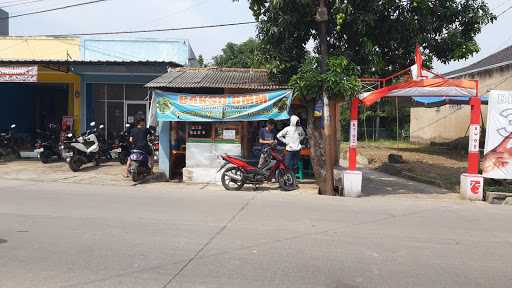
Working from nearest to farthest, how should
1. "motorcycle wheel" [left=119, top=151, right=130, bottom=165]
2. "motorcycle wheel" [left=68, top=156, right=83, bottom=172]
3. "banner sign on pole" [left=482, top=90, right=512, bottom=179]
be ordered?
1. "banner sign on pole" [left=482, top=90, right=512, bottom=179]
2. "motorcycle wheel" [left=68, top=156, right=83, bottom=172]
3. "motorcycle wheel" [left=119, top=151, right=130, bottom=165]

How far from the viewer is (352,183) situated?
1164cm

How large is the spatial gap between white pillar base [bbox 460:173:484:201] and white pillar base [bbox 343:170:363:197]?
255 centimetres

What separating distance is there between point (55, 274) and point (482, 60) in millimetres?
29313

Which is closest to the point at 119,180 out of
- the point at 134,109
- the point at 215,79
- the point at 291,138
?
the point at 215,79

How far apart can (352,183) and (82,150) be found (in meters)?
8.86

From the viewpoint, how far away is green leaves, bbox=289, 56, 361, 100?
36.6ft

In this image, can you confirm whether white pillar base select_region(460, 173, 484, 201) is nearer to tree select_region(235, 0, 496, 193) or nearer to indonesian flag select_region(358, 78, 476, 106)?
indonesian flag select_region(358, 78, 476, 106)

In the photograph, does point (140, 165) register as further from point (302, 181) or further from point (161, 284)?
point (161, 284)

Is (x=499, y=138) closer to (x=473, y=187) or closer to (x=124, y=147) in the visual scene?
(x=473, y=187)

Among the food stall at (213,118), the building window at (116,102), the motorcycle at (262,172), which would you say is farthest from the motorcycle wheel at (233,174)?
the building window at (116,102)

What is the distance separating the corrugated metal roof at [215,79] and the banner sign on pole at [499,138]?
211 inches

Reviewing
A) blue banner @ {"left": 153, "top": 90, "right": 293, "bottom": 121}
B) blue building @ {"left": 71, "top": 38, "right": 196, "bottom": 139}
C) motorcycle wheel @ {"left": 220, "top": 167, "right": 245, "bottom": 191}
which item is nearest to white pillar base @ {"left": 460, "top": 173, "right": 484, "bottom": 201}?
blue banner @ {"left": 153, "top": 90, "right": 293, "bottom": 121}

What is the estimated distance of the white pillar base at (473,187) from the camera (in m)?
11.5

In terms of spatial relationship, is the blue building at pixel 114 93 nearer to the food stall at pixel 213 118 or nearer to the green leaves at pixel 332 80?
the food stall at pixel 213 118
